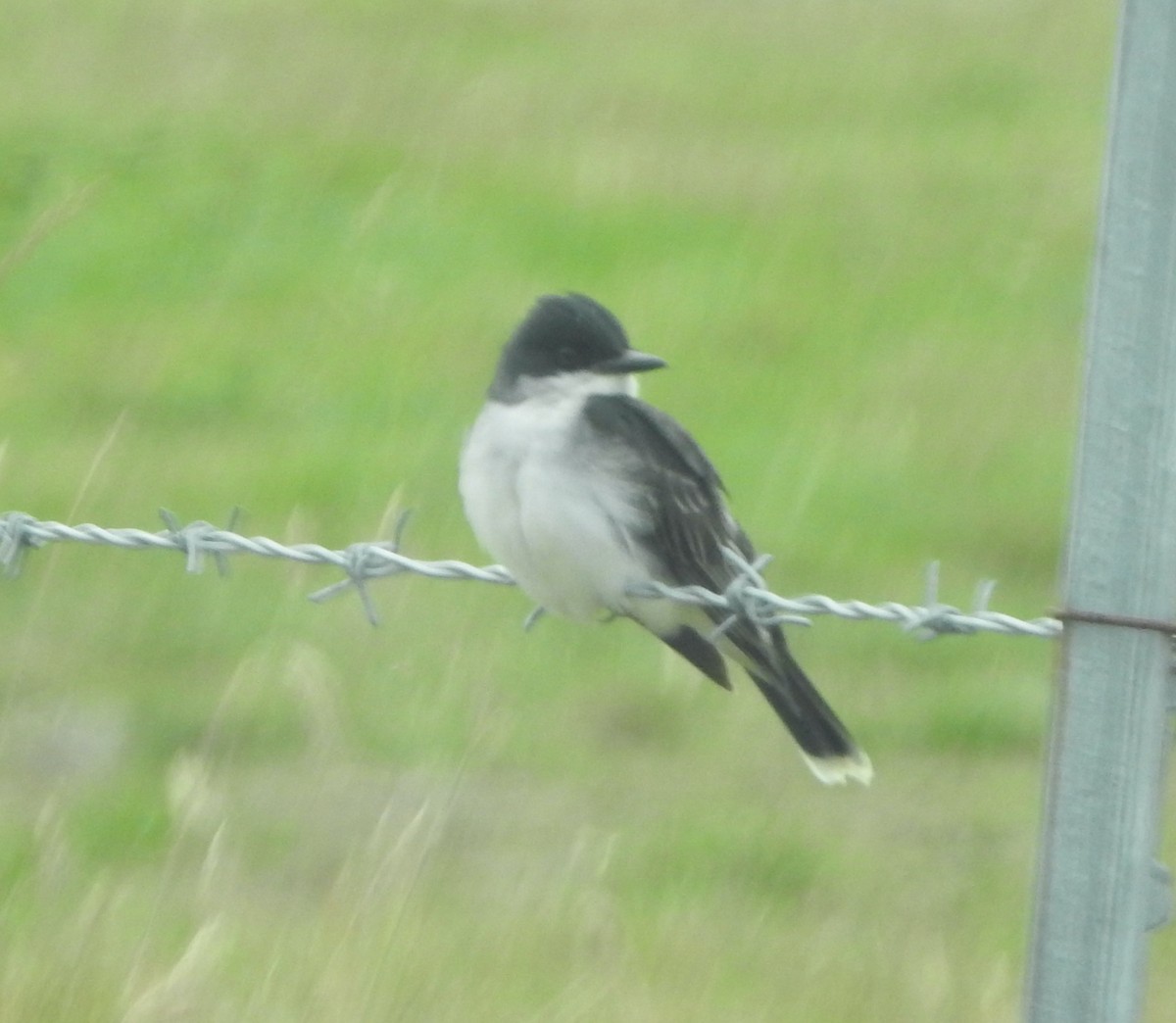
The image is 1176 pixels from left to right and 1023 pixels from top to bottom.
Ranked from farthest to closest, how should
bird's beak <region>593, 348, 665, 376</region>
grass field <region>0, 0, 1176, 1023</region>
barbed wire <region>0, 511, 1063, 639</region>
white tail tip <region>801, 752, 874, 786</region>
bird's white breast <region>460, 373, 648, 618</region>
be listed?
grass field <region>0, 0, 1176, 1023</region>, bird's beak <region>593, 348, 665, 376</region>, bird's white breast <region>460, 373, 648, 618</region>, white tail tip <region>801, 752, 874, 786</region>, barbed wire <region>0, 511, 1063, 639</region>

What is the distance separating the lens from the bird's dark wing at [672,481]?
→ 3.72m

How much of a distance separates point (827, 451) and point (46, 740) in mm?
3133

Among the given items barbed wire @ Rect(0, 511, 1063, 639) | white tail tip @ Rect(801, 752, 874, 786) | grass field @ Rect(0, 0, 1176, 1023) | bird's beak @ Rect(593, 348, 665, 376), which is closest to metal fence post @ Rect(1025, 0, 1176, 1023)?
barbed wire @ Rect(0, 511, 1063, 639)

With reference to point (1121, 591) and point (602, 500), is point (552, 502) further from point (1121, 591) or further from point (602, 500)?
point (1121, 591)

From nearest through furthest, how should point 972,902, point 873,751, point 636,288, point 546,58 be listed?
point 972,902, point 873,751, point 636,288, point 546,58

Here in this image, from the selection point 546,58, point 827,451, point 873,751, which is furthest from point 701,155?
point 873,751

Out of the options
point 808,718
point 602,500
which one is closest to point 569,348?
point 602,500

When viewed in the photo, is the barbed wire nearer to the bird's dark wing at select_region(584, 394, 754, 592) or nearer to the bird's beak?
the bird's dark wing at select_region(584, 394, 754, 592)

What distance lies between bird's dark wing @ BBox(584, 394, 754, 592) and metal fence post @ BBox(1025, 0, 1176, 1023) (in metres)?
1.43

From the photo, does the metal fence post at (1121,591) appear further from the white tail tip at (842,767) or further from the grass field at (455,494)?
the grass field at (455,494)

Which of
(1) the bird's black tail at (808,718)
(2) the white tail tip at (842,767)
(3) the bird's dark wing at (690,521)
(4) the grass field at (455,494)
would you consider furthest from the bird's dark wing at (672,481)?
(4) the grass field at (455,494)

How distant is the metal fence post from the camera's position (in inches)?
86.5

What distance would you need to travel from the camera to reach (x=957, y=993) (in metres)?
4.21

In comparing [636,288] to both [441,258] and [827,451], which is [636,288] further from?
[827,451]
